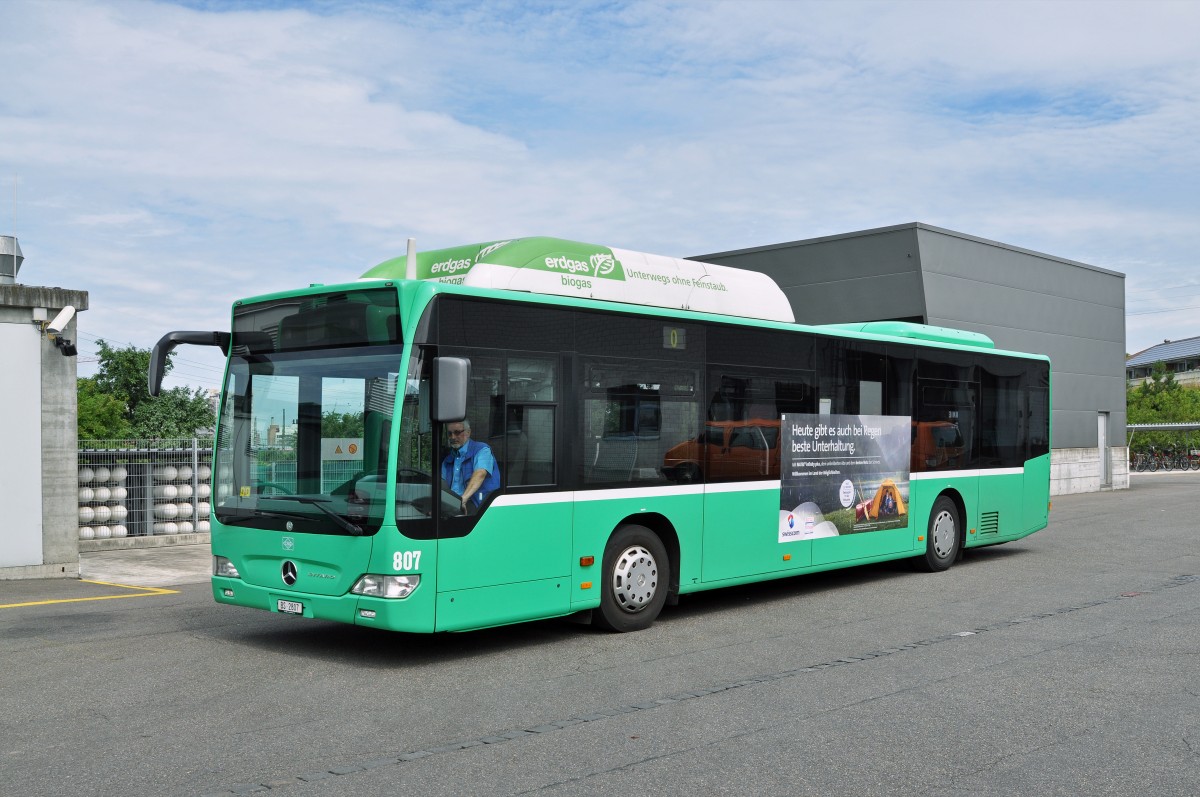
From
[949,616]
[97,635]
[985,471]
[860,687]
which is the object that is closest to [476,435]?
[860,687]

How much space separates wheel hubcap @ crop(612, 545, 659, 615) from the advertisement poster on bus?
209 cm

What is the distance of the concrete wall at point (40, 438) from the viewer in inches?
558

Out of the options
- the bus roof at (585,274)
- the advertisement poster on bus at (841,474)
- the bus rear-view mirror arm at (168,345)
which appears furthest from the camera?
the advertisement poster on bus at (841,474)

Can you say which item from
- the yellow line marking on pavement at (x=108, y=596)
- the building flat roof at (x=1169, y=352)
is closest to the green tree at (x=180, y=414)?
the yellow line marking on pavement at (x=108, y=596)

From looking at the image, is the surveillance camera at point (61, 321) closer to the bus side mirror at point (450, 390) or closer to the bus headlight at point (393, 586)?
the bus headlight at point (393, 586)

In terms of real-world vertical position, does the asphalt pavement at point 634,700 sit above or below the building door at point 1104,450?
below

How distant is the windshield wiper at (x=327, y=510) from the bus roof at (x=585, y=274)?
2.08m

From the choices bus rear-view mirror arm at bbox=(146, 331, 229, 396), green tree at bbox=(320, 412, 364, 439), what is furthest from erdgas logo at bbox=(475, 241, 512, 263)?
bus rear-view mirror arm at bbox=(146, 331, 229, 396)

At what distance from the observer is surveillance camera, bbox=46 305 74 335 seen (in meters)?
14.3

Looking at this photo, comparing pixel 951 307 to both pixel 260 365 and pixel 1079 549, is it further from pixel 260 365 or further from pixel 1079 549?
pixel 260 365

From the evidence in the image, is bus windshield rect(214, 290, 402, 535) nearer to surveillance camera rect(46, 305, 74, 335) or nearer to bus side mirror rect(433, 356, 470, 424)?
bus side mirror rect(433, 356, 470, 424)

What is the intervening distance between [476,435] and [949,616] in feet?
17.2

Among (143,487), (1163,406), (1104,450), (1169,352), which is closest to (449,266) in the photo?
(143,487)

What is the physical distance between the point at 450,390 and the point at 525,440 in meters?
1.20
